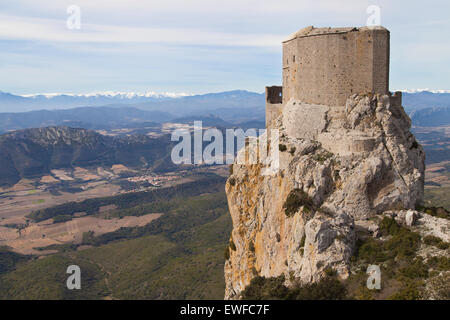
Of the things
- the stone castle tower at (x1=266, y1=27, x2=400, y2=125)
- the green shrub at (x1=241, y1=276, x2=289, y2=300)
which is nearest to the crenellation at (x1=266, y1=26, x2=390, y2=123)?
the stone castle tower at (x1=266, y1=27, x2=400, y2=125)

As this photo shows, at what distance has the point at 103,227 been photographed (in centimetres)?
17825

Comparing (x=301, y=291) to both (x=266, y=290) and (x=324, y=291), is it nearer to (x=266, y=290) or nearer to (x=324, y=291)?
(x=324, y=291)

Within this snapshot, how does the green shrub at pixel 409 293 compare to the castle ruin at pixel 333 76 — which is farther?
the castle ruin at pixel 333 76

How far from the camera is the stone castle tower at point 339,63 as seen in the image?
32.4 metres

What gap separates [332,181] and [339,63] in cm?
993

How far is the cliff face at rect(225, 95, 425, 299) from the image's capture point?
27719mm

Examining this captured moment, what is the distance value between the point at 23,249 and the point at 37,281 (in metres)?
53.0

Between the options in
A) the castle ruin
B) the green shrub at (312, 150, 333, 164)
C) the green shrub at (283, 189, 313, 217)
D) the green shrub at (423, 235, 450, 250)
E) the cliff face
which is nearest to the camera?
the green shrub at (423, 235, 450, 250)

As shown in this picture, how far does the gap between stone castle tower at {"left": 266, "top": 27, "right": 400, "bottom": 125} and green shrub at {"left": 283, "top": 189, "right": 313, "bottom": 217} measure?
829cm

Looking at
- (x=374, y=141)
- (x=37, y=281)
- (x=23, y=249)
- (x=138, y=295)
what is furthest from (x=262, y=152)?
(x=23, y=249)

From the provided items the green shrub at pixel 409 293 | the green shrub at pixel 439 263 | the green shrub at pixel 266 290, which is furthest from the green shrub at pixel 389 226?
the green shrub at pixel 266 290

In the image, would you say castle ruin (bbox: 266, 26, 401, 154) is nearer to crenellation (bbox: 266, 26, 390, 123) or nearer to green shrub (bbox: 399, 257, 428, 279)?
crenellation (bbox: 266, 26, 390, 123)

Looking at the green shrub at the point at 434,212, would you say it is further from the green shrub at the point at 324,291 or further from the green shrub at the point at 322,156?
the green shrub at the point at 324,291

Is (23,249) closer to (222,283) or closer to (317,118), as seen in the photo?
(222,283)
